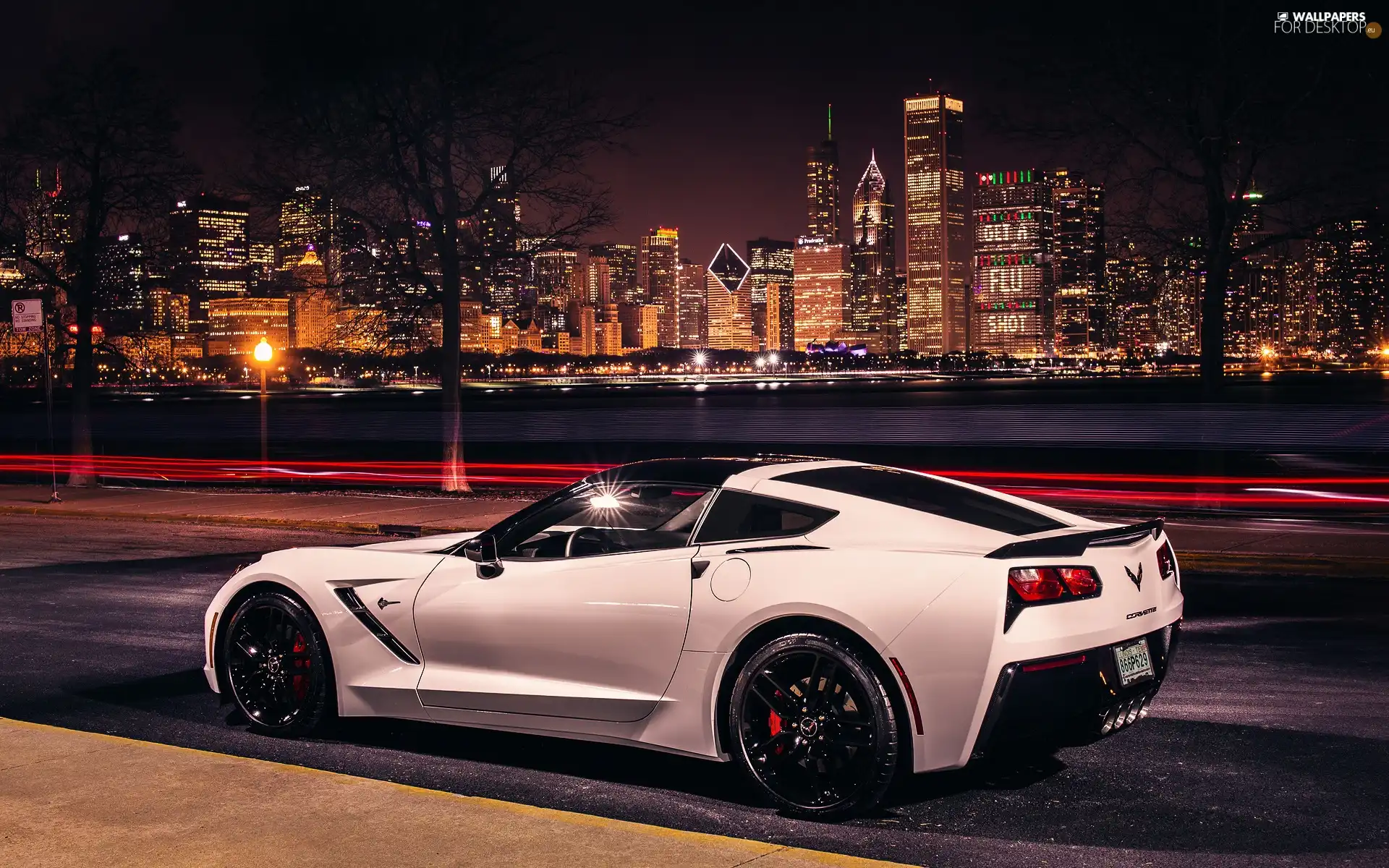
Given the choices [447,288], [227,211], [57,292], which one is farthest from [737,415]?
[57,292]

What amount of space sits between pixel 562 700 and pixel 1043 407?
828 inches

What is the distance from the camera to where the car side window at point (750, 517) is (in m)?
5.86

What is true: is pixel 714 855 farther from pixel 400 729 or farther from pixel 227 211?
pixel 227 211

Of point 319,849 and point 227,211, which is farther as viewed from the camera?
point 227,211

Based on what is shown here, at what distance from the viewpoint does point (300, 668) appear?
6.89m

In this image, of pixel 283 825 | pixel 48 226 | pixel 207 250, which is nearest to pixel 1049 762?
pixel 283 825

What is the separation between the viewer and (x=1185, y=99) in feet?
91.2

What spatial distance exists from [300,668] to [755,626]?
264cm

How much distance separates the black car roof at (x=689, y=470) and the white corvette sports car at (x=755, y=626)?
0.7 inches

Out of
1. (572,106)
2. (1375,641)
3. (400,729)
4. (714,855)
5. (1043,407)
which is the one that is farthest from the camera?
(1043,407)

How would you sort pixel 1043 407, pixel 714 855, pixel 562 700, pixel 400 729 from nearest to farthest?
1. pixel 714 855
2. pixel 562 700
3. pixel 400 729
4. pixel 1043 407

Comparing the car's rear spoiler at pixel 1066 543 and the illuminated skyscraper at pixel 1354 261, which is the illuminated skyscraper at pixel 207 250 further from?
the illuminated skyscraper at pixel 1354 261

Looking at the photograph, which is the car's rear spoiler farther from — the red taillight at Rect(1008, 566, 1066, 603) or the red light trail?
the red light trail

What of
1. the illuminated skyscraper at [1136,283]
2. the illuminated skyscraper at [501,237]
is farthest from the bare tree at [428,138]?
the illuminated skyscraper at [1136,283]
